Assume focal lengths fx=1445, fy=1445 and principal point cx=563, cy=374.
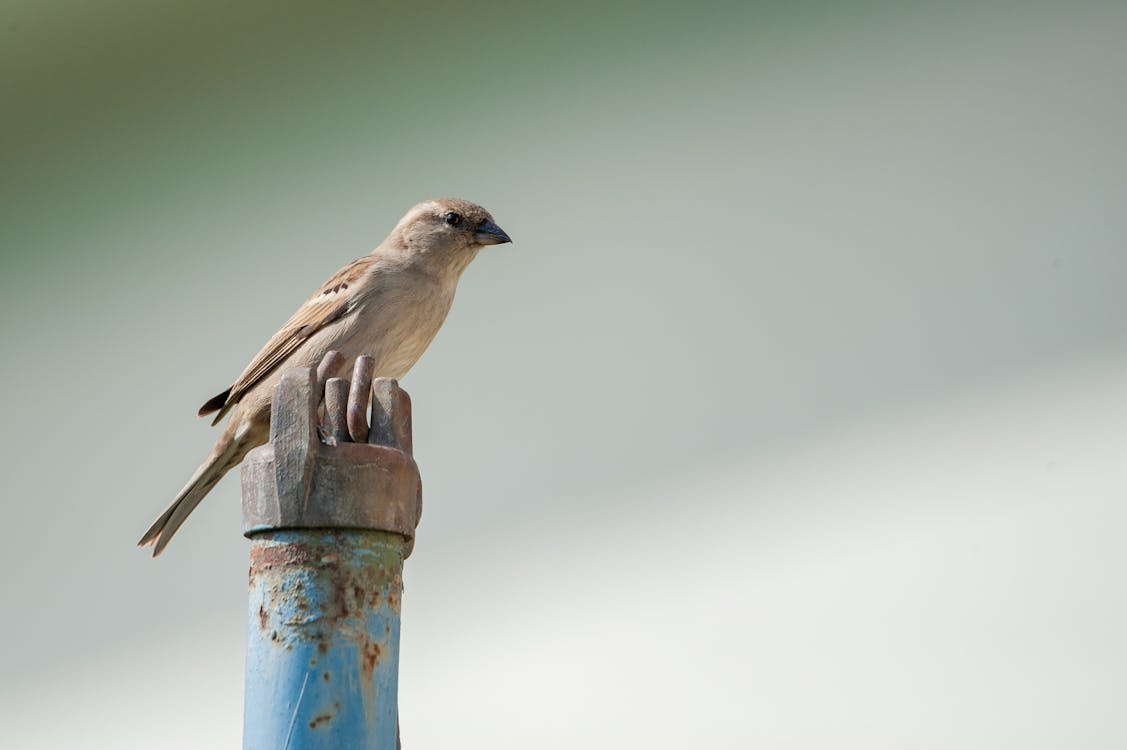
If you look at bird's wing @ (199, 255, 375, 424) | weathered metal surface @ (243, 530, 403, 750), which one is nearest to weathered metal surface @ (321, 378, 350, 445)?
weathered metal surface @ (243, 530, 403, 750)

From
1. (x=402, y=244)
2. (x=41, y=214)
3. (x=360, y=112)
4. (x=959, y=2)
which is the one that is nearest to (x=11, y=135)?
(x=41, y=214)

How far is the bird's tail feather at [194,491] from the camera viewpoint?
380 centimetres

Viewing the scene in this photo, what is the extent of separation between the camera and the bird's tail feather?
12.5ft

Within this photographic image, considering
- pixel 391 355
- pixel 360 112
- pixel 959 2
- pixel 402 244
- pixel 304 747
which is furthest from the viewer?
pixel 360 112

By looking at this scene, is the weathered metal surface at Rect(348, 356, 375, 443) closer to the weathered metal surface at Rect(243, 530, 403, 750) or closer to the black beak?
the weathered metal surface at Rect(243, 530, 403, 750)

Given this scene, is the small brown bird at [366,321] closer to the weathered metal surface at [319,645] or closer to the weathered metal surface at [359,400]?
the weathered metal surface at [359,400]

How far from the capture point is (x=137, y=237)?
5.89m

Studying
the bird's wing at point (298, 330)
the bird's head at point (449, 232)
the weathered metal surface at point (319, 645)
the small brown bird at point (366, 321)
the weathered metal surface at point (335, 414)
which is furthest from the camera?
the bird's head at point (449, 232)

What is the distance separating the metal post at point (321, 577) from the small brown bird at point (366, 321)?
5.83 feet

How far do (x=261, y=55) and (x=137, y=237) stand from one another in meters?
0.90

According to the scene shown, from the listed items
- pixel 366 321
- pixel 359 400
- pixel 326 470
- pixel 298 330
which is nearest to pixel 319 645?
pixel 326 470

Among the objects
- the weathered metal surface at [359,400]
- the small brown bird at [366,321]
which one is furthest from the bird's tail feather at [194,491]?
the weathered metal surface at [359,400]

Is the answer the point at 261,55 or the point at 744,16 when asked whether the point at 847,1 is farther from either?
the point at 261,55

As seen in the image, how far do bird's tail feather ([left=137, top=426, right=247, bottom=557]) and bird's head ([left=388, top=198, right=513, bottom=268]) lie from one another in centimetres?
81
